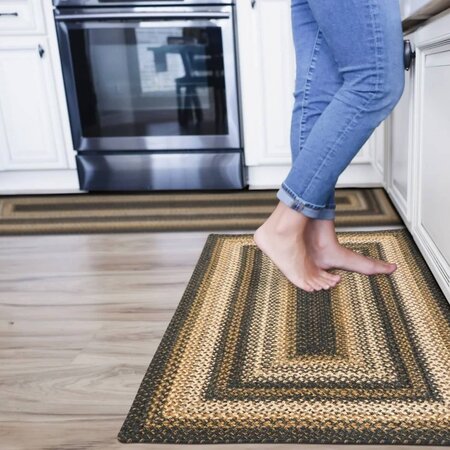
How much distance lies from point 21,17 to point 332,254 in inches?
57.8

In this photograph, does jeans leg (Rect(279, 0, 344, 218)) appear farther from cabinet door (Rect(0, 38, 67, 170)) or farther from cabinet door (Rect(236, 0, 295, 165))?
cabinet door (Rect(0, 38, 67, 170))

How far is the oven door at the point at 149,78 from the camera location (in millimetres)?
1841

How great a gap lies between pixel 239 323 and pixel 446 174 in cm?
47

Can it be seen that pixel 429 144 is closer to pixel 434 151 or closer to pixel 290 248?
pixel 434 151

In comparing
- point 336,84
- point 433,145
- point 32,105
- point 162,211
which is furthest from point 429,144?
point 32,105

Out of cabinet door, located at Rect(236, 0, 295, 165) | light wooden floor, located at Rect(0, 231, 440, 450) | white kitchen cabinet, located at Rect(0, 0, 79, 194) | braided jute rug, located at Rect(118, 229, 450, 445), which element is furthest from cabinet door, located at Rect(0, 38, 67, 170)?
braided jute rug, located at Rect(118, 229, 450, 445)

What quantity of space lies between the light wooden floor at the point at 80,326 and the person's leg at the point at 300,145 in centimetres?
25

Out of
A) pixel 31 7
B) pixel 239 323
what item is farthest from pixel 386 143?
pixel 31 7

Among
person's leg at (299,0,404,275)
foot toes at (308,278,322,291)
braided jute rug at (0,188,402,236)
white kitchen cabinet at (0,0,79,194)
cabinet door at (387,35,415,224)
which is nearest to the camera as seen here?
person's leg at (299,0,404,275)

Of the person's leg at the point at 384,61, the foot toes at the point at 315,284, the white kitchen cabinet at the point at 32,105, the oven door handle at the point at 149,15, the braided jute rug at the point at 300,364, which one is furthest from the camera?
the white kitchen cabinet at the point at 32,105

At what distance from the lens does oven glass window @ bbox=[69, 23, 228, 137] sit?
1.86m

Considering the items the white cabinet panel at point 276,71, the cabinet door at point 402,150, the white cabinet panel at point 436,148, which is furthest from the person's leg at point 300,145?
the white cabinet panel at point 276,71

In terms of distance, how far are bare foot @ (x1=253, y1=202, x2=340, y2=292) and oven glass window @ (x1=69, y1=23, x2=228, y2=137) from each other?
94 cm

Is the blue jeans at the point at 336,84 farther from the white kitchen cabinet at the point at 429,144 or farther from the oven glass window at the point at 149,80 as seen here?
the oven glass window at the point at 149,80
